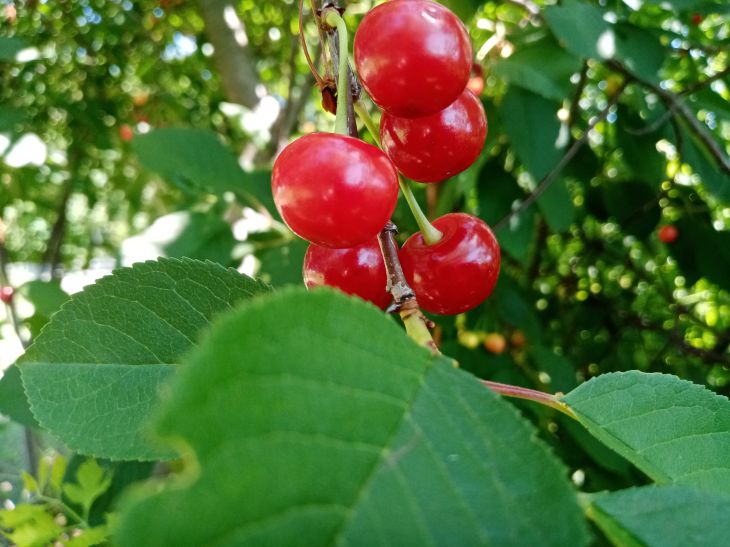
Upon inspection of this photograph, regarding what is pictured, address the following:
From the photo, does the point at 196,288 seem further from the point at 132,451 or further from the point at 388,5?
the point at 388,5

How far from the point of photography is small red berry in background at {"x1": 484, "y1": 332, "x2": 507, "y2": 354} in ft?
6.91

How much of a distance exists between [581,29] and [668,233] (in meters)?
1.32

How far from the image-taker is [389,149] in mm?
748

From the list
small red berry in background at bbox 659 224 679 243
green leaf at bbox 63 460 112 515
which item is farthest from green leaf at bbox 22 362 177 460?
small red berry in background at bbox 659 224 679 243

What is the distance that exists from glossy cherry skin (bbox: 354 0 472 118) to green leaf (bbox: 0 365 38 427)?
794 mm

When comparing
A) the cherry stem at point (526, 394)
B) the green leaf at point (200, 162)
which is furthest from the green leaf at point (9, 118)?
the cherry stem at point (526, 394)

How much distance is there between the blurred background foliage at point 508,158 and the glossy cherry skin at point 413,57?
59 cm

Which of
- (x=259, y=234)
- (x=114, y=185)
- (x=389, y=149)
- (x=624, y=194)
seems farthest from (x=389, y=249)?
(x=114, y=185)

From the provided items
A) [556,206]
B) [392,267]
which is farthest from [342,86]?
[556,206]

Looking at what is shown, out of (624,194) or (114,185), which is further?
(114,185)

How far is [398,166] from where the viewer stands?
2.47 ft

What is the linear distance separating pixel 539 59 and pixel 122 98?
276 cm

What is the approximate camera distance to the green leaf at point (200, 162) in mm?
1571

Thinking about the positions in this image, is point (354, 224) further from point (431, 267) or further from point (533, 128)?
point (533, 128)
